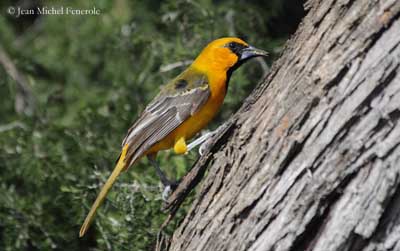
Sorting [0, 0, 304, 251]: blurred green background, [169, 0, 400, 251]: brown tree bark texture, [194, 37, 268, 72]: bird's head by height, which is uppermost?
[169, 0, 400, 251]: brown tree bark texture

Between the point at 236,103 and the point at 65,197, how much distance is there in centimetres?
144

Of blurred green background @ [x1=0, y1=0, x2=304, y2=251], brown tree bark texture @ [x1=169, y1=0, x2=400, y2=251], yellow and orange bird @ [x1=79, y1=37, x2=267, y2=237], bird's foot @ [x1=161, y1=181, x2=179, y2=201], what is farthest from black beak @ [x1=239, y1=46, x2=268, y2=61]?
brown tree bark texture @ [x1=169, y1=0, x2=400, y2=251]

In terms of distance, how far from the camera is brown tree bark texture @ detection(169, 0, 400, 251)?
2816 mm

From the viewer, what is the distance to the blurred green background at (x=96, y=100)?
4.79 m

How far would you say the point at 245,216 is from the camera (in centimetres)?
307

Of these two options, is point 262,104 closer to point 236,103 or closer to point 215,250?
point 215,250

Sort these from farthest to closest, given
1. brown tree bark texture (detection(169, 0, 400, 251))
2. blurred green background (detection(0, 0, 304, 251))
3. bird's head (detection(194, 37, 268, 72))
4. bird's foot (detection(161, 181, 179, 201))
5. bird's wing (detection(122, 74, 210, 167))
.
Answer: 1. bird's head (detection(194, 37, 268, 72))
2. blurred green background (detection(0, 0, 304, 251))
3. bird's wing (detection(122, 74, 210, 167))
4. bird's foot (detection(161, 181, 179, 201))
5. brown tree bark texture (detection(169, 0, 400, 251))

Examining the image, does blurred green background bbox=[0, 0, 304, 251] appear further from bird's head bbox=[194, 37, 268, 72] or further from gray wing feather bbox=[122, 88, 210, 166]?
bird's head bbox=[194, 37, 268, 72]

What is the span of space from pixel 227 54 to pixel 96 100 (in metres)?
1.47

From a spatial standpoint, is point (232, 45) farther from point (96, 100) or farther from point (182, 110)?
point (96, 100)

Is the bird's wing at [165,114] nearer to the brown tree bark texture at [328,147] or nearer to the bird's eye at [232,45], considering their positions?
the bird's eye at [232,45]

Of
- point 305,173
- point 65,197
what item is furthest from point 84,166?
point 305,173

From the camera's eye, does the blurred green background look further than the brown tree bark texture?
Yes

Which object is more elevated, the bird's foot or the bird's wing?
the bird's wing
